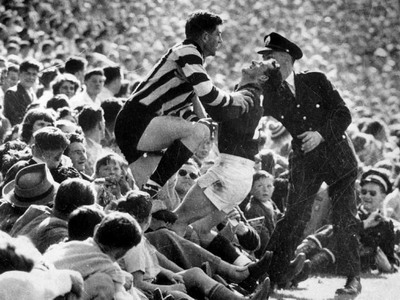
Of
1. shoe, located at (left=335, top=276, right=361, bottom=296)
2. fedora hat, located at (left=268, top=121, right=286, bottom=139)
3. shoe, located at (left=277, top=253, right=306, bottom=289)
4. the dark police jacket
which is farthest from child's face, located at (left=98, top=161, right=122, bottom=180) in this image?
fedora hat, located at (left=268, top=121, right=286, bottom=139)

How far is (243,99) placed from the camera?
791 centimetres

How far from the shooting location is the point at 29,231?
21.1ft

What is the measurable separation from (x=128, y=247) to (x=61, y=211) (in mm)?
958

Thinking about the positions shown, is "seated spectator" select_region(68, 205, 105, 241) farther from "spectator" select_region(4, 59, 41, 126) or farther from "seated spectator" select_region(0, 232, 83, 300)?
"spectator" select_region(4, 59, 41, 126)

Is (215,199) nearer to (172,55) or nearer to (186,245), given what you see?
(186,245)

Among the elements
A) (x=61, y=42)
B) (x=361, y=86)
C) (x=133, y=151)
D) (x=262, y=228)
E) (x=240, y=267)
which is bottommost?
(x=361, y=86)

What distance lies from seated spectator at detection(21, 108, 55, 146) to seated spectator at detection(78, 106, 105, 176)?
327mm

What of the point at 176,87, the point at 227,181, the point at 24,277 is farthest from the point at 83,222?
the point at 227,181

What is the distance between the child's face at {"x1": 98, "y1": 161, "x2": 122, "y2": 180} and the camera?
8172 mm

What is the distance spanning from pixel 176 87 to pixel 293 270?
1831 mm

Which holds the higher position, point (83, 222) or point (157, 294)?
point (83, 222)

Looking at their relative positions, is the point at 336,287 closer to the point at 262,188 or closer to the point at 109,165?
the point at 262,188

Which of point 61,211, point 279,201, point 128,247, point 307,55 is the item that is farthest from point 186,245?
point 307,55

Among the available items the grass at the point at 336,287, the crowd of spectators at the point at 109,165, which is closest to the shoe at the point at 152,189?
the crowd of spectators at the point at 109,165
